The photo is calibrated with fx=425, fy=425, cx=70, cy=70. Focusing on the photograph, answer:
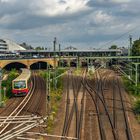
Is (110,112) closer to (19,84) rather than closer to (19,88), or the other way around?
(19,84)

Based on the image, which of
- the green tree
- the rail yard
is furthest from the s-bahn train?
the green tree

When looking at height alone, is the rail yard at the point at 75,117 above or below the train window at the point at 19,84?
below

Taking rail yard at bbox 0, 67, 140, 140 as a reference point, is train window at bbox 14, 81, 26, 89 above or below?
above

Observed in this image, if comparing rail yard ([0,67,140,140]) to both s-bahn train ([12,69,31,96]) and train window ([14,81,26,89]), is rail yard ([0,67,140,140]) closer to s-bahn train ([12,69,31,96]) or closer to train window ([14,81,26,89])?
s-bahn train ([12,69,31,96])

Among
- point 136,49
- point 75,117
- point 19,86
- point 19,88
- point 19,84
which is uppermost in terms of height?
point 136,49

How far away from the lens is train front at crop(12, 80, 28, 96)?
6700 cm

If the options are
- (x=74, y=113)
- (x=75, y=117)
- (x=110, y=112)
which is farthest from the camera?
(x=110, y=112)

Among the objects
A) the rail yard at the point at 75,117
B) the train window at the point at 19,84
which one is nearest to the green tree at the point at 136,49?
the rail yard at the point at 75,117

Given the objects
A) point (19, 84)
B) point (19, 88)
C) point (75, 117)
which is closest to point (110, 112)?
point (75, 117)

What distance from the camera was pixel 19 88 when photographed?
222 ft

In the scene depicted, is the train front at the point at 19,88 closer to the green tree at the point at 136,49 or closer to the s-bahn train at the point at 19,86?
the s-bahn train at the point at 19,86

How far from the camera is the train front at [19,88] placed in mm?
67000

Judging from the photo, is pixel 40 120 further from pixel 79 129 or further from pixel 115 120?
pixel 115 120

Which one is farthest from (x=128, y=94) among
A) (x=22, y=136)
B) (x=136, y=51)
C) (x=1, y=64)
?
(x=1, y=64)
